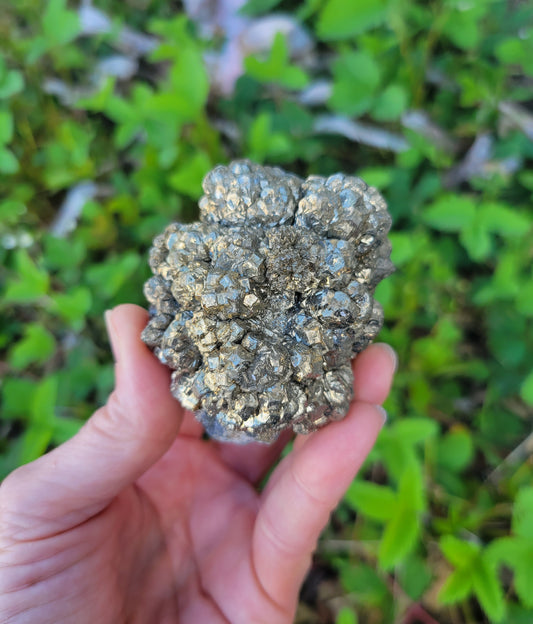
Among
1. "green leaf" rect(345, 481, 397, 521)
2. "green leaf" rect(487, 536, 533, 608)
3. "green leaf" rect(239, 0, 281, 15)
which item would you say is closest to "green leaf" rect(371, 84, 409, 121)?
"green leaf" rect(239, 0, 281, 15)

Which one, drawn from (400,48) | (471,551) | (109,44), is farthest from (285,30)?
(471,551)

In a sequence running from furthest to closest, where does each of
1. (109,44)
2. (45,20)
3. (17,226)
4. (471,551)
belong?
(109,44), (17,226), (45,20), (471,551)

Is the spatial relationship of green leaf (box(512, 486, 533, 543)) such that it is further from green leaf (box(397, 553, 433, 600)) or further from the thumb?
the thumb

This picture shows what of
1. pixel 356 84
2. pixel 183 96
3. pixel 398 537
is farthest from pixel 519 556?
pixel 183 96

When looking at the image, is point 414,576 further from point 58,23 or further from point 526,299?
point 58,23

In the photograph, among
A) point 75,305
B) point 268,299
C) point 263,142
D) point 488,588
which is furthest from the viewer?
point 263,142

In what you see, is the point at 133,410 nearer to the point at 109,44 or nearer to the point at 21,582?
the point at 21,582

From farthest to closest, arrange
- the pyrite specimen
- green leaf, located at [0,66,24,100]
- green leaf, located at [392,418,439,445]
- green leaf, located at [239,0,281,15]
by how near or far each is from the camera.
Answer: green leaf, located at [239,0,281,15] → green leaf, located at [0,66,24,100] → green leaf, located at [392,418,439,445] → the pyrite specimen
